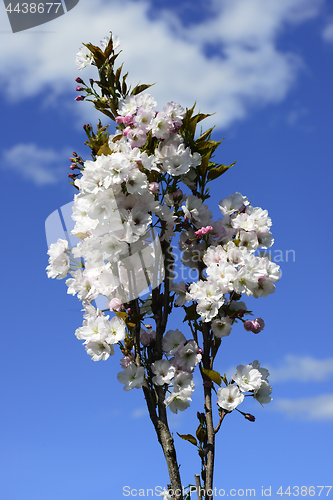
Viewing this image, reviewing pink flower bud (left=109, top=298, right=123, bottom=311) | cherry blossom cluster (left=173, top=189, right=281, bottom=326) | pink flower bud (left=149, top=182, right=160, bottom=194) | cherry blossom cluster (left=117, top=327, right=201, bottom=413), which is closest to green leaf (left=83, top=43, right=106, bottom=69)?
Result: pink flower bud (left=149, top=182, right=160, bottom=194)

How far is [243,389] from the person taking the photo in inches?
105

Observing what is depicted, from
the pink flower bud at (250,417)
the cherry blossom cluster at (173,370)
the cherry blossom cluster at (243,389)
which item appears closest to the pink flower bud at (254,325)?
the cherry blossom cluster at (243,389)

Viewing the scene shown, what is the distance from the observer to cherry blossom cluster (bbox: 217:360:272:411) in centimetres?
267

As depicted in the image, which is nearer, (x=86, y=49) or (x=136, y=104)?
(x=136, y=104)

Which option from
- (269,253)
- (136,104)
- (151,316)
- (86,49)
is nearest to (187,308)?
(151,316)

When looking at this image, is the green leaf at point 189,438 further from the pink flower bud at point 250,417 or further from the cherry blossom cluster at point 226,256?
the cherry blossom cluster at point 226,256

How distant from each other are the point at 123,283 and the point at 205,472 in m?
1.17

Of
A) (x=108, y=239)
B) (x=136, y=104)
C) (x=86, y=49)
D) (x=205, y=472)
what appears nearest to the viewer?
(x=108, y=239)

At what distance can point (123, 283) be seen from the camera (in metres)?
2.82

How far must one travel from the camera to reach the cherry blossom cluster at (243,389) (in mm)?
2670

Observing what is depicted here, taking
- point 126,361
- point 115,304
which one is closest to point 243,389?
point 126,361

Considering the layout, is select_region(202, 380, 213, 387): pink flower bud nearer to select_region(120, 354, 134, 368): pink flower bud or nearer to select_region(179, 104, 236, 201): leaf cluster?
select_region(120, 354, 134, 368): pink flower bud

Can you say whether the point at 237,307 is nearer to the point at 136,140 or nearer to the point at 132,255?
the point at 132,255

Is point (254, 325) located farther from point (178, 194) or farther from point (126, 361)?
point (178, 194)
